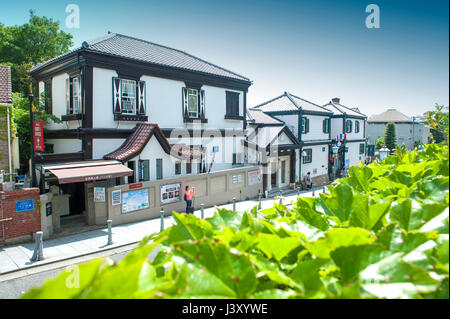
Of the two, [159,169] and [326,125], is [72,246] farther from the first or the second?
[326,125]

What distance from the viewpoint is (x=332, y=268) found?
140 cm

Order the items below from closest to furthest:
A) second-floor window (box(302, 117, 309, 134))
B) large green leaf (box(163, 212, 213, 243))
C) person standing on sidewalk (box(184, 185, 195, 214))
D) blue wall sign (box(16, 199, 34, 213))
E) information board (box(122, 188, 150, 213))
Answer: large green leaf (box(163, 212, 213, 243))
blue wall sign (box(16, 199, 34, 213))
information board (box(122, 188, 150, 213))
person standing on sidewalk (box(184, 185, 195, 214))
second-floor window (box(302, 117, 309, 134))

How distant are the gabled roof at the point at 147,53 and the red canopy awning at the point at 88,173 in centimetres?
600

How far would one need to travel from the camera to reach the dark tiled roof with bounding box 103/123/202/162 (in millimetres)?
17297

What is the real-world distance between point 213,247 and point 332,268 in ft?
1.66

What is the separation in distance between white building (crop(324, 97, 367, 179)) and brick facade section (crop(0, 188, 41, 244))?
28678mm

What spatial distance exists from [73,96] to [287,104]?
20.0 m

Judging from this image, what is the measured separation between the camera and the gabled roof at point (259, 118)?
2830cm

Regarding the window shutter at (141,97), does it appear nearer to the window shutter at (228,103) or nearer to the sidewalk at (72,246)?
the sidewalk at (72,246)

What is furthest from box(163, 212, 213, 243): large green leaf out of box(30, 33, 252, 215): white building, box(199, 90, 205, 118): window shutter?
box(199, 90, 205, 118): window shutter

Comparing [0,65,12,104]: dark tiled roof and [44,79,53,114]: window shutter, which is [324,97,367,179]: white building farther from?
[0,65,12,104]: dark tiled roof

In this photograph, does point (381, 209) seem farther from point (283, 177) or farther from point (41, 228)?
point (283, 177)

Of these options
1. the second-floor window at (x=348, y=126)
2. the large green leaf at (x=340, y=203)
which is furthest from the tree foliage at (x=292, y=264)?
the second-floor window at (x=348, y=126)
